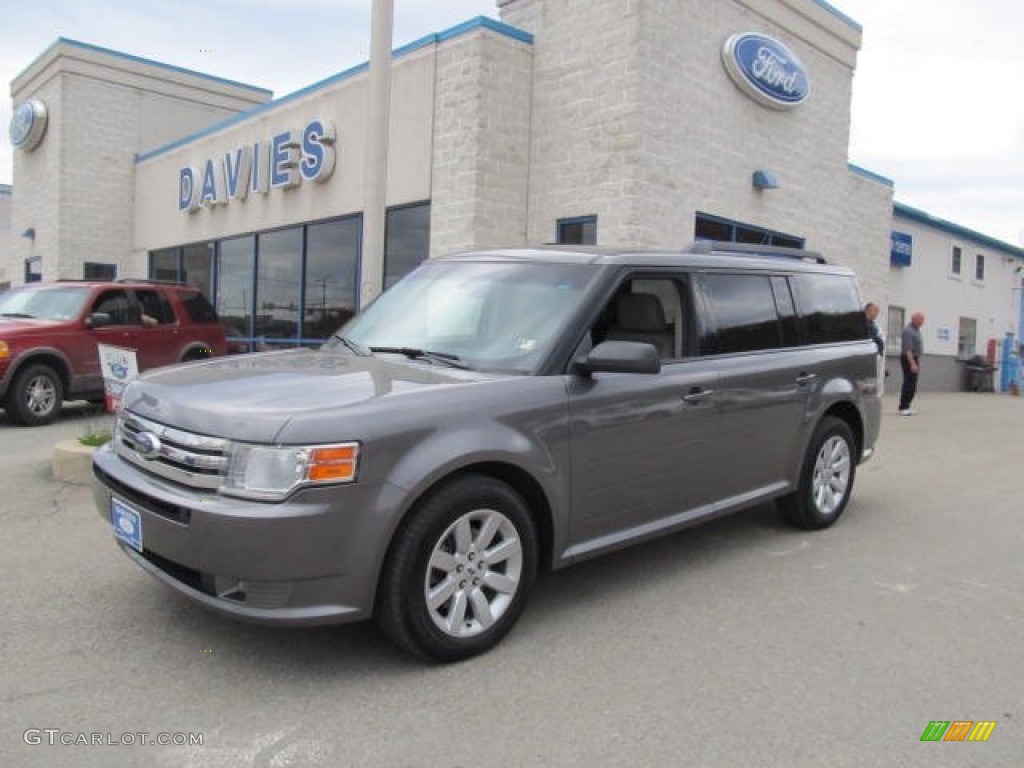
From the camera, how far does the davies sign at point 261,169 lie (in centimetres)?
1345

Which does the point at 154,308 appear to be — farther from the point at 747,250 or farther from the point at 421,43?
the point at 747,250

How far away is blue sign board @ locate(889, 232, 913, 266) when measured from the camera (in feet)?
63.4

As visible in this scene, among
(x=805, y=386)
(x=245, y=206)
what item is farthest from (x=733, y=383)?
(x=245, y=206)

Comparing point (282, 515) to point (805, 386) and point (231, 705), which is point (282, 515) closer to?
point (231, 705)

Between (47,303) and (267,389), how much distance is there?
8.86 metres

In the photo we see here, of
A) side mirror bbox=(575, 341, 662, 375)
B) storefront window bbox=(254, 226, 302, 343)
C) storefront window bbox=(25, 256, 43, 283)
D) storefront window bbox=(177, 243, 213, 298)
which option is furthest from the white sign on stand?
storefront window bbox=(25, 256, 43, 283)

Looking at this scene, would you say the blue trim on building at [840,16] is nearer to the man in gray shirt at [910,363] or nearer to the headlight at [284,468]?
the man in gray shirt at [910,363]

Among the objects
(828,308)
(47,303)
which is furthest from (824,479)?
Result: (47,303)

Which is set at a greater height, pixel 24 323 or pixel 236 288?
pixel 236 288

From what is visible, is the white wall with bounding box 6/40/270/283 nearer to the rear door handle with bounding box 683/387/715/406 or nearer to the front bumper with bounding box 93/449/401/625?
the rear door handle with bounding box 683/387/715/406

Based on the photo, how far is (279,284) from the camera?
15109 mm

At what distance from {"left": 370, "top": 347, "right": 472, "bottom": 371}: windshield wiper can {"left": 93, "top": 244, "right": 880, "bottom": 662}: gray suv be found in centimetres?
2

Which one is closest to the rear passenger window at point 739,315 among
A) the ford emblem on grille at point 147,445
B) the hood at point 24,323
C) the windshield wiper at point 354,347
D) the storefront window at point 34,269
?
the windshield wiper at point 354,347

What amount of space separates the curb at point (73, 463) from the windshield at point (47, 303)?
4.24 metres
